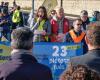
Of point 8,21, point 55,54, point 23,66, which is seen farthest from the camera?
point 8,21

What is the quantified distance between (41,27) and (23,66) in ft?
23.8

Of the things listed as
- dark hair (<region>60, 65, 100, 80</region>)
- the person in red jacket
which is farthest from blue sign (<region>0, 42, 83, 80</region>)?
dark hair (<region>60, 65, 100, 80</region>)

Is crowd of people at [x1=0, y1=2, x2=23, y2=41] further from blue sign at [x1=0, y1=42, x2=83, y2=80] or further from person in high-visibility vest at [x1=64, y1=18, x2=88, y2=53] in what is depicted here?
blue sign at [x1=0, y1=42, x2=83, y2=80]

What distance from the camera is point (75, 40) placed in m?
11.1

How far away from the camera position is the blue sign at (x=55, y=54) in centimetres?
1003

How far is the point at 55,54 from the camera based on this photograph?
1016cm

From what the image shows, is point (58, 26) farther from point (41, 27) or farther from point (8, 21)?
point (8, 21)

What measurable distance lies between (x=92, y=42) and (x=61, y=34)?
6894mm

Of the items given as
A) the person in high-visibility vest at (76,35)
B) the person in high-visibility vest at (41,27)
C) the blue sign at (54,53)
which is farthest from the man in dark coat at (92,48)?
the person in high-visibility vest at (41,27)

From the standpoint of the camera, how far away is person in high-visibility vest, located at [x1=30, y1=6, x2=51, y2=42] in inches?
460

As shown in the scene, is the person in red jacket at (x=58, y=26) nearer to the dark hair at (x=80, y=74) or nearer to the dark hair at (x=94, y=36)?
the dark hair at (x=94, y=36)

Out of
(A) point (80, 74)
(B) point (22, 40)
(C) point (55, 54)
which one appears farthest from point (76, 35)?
(A) point (80, 74)

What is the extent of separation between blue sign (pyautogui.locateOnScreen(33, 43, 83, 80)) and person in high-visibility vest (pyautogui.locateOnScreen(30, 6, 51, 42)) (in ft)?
4.66

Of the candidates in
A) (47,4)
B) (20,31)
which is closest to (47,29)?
(47,4)
